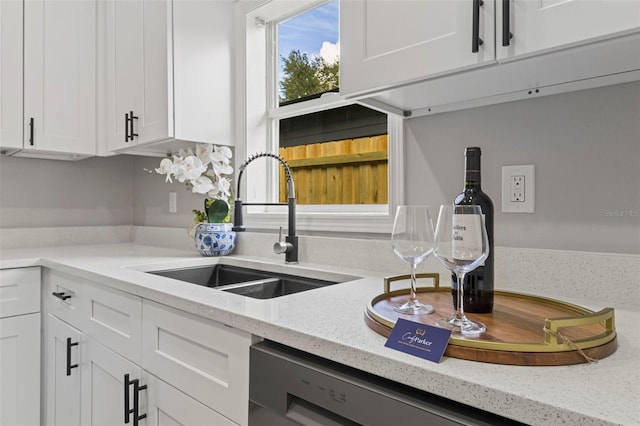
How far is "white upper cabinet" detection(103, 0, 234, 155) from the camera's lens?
1.78 metres

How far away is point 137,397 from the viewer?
1184 mm

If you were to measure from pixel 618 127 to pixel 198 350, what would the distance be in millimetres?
1163

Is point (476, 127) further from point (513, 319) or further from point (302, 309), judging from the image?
point (302, 309)

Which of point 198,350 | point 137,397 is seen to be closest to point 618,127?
point 198,350

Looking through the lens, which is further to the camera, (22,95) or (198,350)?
(22,95)

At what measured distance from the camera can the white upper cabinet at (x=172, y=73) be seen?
5.85 feet

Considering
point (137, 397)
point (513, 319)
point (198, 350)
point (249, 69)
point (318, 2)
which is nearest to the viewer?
point (513, 319)

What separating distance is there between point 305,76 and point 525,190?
1209mm

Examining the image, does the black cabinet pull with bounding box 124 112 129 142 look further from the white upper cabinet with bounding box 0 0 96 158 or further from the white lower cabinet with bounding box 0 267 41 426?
the white lower cabinet with bounding box 0 267 41 426

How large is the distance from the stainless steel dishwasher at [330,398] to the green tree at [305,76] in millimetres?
1306

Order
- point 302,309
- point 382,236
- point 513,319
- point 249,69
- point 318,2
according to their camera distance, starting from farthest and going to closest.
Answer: point 249,69, point 318,2, point 382,236, point 302,309, point 513,319

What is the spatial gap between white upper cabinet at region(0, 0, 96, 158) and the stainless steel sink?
1.10 metres

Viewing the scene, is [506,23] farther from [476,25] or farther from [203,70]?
[203,70]

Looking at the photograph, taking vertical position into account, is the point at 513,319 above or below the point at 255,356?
above
